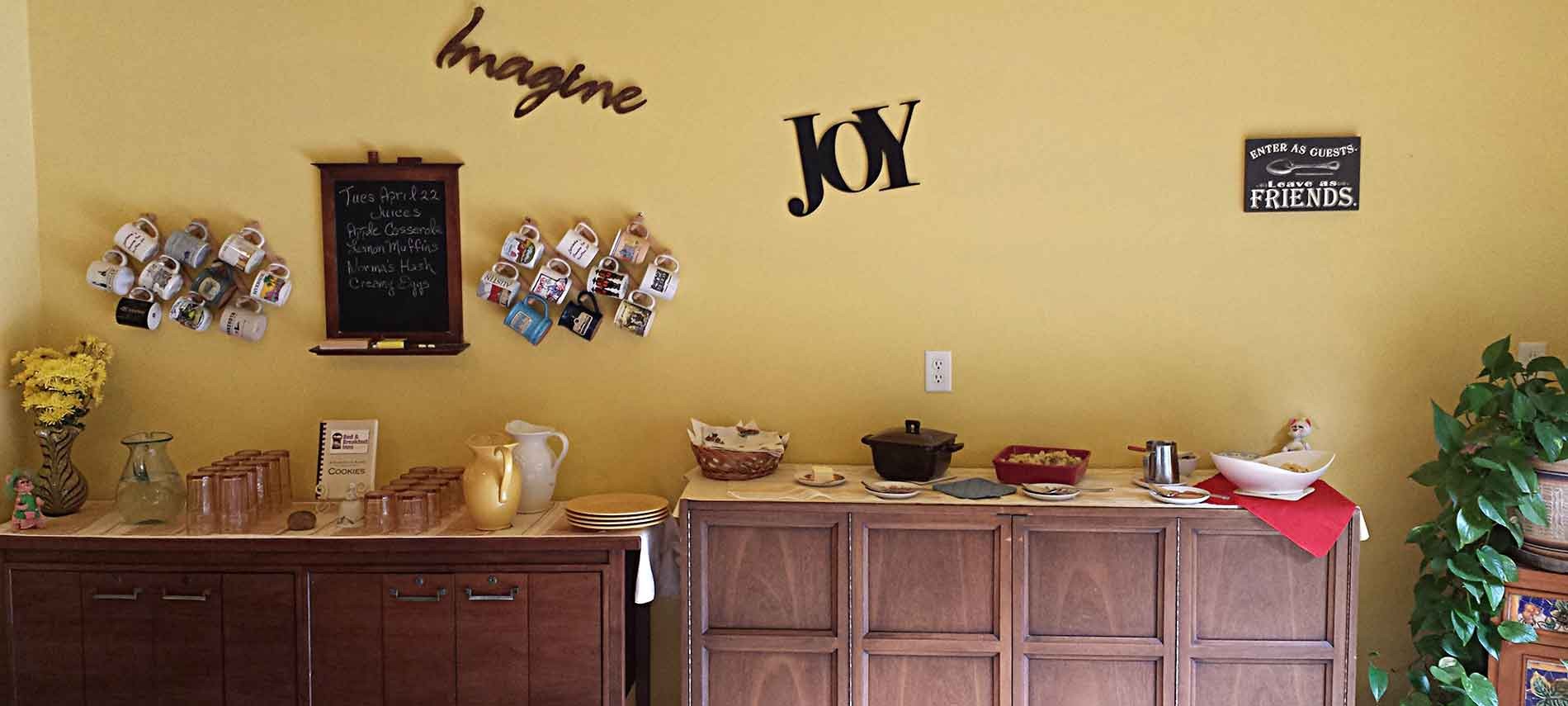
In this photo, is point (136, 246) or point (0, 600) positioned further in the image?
point (136, 246)

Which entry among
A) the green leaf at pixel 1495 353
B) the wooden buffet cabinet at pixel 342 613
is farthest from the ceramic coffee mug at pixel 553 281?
the green leaf at pixel 1495 353

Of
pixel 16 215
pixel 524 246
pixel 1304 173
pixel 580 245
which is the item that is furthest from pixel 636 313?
pixel 1304 173

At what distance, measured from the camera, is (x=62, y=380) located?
2.61m

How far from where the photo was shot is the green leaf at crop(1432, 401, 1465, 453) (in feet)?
Result: 7.86

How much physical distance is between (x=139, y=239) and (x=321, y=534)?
1018 millimetres

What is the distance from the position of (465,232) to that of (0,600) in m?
1.43

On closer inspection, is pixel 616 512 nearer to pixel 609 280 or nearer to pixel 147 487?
pixel 609 280

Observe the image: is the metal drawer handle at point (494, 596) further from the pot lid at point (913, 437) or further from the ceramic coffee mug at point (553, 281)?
the pot lid at point (913, 437)

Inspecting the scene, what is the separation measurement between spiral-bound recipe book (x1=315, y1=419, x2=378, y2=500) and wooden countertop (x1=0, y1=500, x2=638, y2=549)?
0.54 feet

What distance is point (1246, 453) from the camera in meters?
2.71

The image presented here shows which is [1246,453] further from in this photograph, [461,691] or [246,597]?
[246,597]

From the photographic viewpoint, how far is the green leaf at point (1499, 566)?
7.61 ft

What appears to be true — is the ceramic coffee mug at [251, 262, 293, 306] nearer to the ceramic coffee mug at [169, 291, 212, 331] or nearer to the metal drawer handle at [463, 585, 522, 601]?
the ceramic coffee mug at [169, 291, 212, 331]

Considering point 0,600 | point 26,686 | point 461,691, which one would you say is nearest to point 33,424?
point 0,600
